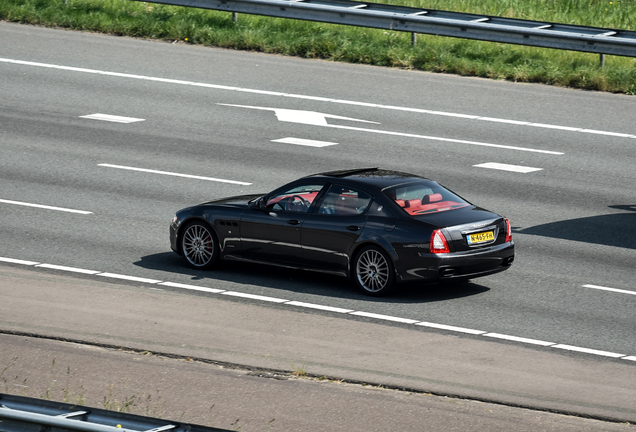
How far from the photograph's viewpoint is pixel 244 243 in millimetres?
13672

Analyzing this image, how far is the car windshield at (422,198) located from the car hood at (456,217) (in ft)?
0.38

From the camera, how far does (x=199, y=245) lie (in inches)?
552

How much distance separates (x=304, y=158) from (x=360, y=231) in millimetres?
6277

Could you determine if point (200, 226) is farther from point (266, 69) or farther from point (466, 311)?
point (266, 69)

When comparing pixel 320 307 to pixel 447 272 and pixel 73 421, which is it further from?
pixel 73 421

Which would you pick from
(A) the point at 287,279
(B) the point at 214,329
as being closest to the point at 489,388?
(B) the point at 214,329

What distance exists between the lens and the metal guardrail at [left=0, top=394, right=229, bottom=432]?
19.7 feet

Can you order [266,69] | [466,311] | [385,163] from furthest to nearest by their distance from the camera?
1. [266,69]
2. [385,163]
3. [466,311]

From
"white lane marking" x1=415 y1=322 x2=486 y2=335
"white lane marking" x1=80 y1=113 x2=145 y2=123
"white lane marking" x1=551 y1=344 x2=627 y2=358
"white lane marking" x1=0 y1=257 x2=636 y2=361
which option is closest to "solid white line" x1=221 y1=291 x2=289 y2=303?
"white lane marking" x1=0 y1=257 x2=636 y2=361

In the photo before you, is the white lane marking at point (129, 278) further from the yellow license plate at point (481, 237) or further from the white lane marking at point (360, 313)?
the yellow license plate at point (481, 237)

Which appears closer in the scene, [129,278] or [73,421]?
[73,421]

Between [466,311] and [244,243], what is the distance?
3.01 m

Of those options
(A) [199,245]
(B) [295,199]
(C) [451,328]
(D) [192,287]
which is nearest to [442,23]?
(B) [295,199]

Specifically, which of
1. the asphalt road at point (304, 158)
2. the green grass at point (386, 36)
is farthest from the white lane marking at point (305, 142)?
the green grass at point (386, 36)
